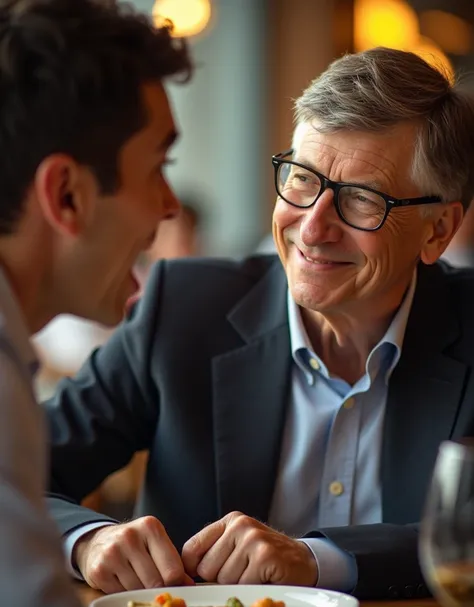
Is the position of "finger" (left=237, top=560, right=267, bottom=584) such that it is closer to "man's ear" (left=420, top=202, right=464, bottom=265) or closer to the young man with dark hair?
the young man with dark hair

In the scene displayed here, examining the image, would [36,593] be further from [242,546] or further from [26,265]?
[242,546]

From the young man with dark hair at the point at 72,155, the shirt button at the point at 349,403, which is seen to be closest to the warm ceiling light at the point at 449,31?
the shirt button at the point at 349,403

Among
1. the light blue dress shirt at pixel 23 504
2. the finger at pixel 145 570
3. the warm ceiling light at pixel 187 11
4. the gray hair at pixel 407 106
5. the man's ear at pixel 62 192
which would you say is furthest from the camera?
the warm ceiling light at pixel 187 11

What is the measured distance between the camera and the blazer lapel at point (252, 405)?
2051 millimetres

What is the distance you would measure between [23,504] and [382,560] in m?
0.77

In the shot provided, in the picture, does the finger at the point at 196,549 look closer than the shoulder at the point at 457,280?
Yes

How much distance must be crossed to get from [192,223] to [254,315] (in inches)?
140

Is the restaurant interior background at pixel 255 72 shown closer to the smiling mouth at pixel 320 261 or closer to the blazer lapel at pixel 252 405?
the blazer lapel at pixel 252 405

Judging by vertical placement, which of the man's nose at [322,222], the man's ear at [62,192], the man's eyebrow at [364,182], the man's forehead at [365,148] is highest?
the man's ear at [62,192]

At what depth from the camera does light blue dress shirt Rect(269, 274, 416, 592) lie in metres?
2.06

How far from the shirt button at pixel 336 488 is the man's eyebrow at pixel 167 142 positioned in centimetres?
88

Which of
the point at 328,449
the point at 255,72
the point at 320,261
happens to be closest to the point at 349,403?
the point at 328,449

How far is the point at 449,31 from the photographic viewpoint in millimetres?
8102

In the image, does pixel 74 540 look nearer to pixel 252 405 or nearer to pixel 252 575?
pixel 252 575
